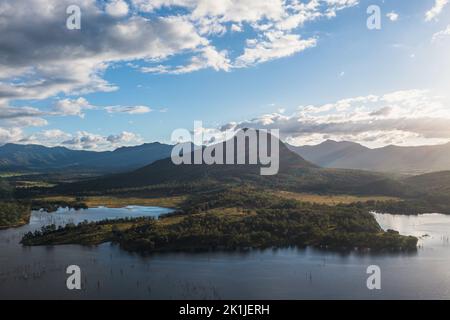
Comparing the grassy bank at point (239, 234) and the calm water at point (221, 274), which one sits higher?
the grassy bank at point (239, 234)

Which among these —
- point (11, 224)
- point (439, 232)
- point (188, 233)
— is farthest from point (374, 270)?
point (11, 224)

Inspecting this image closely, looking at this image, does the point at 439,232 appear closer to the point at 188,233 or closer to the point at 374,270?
the point at 374,270

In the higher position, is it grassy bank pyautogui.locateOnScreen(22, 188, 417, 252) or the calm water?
grassy bank pyautogui.locateOnScreen(22, 188, 417, 252)

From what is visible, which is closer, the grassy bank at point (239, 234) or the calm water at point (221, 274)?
the calm water at point (221, 274)

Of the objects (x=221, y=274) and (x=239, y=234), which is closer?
(x=221, y=274)

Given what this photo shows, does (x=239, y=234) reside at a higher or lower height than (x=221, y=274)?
higher

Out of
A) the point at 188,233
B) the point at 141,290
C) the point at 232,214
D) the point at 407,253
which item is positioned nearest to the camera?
the point at 141,290

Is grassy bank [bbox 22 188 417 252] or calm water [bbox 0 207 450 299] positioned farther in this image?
grassy bank [bbox 22 188 417 252]

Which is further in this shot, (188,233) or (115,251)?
(188,233)
